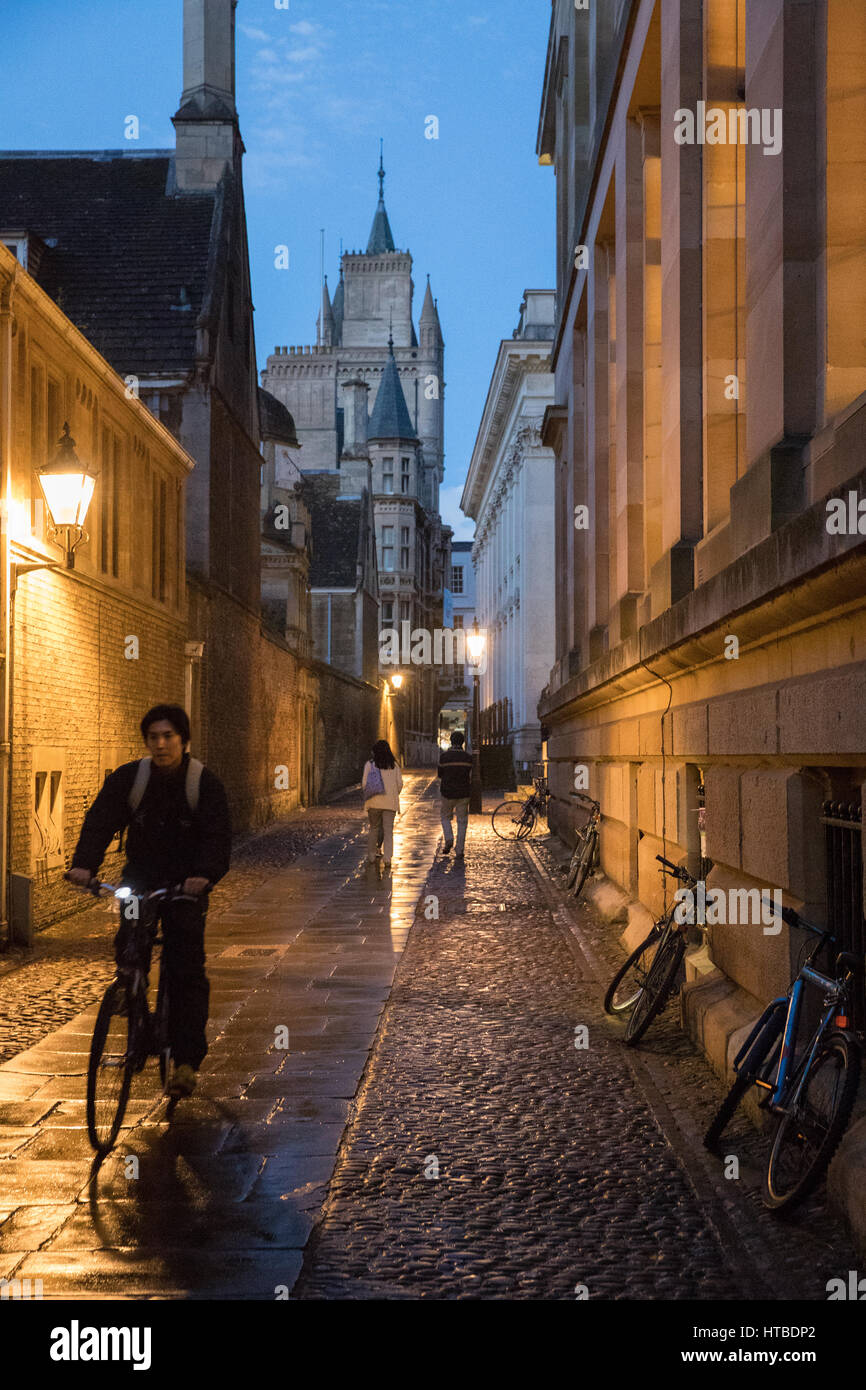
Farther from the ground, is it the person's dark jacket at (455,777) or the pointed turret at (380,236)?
the pointed turret at (380,236)

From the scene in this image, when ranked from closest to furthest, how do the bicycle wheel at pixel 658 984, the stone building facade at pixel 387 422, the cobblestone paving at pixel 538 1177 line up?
the cobblestone paving at pixel 538 1177, the bicycle wheel at pixel 658 984, the stone building facade at pixel 387 422

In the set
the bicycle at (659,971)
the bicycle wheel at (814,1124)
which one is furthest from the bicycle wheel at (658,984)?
the bicycle wheel at (814,1124)

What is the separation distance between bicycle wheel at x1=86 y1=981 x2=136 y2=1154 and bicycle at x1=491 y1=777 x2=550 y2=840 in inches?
629

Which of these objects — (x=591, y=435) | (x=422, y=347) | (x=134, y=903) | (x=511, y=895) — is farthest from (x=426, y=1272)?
(x=422, y=347)

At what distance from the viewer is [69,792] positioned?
39.8ft

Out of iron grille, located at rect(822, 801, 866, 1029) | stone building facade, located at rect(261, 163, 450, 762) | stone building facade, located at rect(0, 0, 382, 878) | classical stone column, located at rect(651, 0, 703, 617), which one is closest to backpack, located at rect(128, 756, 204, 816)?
iron grille, located at rect(822, 801, 866, 1029)

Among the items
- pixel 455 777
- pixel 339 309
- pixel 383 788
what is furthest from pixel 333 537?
pixel 339 309

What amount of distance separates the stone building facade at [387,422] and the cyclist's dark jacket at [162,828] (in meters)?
51.6

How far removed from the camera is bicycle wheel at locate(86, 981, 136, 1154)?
504cm

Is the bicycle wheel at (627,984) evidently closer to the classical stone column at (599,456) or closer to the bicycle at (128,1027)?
the bicycle at (128,1027)

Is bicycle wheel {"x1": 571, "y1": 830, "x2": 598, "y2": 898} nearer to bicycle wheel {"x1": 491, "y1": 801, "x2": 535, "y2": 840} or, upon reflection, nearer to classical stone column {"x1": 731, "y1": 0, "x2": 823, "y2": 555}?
bicycle wheel {"x1": 491, "y1": 801, "x2": 535, "y2": 840}

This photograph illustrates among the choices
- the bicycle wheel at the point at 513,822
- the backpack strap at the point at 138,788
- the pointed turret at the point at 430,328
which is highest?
the pointed turret at the point at 430,328

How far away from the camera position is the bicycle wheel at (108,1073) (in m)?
5.04

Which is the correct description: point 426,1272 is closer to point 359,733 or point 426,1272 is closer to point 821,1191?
point 821,1191
